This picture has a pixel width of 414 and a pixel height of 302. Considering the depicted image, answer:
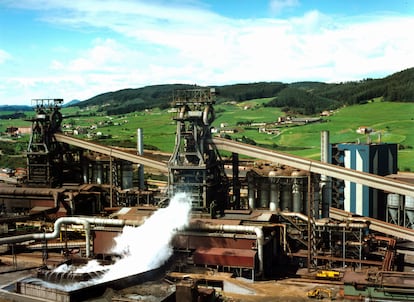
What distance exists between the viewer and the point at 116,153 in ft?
155

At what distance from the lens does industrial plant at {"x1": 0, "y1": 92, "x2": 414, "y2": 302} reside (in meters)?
28.3

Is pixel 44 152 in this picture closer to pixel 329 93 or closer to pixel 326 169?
pixel 326 169

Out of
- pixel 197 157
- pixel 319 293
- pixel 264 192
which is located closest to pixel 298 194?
pixel 264 192

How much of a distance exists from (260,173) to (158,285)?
14021 millimetres

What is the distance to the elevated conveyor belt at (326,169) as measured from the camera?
3312cm

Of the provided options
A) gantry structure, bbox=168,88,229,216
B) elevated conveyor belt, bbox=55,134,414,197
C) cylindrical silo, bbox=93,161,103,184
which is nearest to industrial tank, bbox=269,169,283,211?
elevated conveyor belt, bbox=55,134,414,197

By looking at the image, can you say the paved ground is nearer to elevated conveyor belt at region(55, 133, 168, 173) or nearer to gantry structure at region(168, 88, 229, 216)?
gantry structure at region(168, 88, 229, 216)

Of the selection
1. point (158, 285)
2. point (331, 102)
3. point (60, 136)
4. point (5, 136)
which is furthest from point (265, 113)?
point (158, 285)

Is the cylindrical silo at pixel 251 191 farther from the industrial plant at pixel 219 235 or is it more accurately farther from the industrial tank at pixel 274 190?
the industrial tank at pixel 274 190

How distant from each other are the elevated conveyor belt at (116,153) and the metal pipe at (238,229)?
40.0ft

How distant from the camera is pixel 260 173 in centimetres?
3950

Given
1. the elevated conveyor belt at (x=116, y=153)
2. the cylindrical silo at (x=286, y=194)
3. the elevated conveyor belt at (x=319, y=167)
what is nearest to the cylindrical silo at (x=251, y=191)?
the cylindrical silo at (x=286, y=194)

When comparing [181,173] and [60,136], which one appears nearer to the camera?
[181,173]

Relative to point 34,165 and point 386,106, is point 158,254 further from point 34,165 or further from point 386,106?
point 386,106
